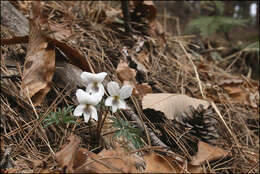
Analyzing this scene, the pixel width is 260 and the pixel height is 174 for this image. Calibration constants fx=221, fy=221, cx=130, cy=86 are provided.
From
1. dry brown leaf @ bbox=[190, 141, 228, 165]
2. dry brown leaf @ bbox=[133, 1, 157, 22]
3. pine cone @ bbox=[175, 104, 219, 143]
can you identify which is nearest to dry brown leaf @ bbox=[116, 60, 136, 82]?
pine cone @ bbox=[175, 104, 219, 143]

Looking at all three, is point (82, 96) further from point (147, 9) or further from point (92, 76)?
point (147, 9)

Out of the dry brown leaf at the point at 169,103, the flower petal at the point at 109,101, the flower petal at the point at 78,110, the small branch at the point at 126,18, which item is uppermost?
the small branch at the point at 126,18

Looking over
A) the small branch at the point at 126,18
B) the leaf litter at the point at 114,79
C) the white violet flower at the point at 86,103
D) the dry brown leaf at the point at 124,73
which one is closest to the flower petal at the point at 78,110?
the white violet flower at the point at 86,103

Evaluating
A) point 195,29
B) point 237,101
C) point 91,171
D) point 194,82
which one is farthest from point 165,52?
point 195,29

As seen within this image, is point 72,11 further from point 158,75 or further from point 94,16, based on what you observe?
point 158,75

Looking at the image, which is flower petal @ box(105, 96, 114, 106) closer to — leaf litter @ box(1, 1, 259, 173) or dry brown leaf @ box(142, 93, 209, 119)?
leaf litter @ box(1, 1, 259, 173)

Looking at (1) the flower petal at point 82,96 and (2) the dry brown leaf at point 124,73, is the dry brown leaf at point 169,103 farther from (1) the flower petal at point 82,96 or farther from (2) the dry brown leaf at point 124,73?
(1) the flower petal at point 82,96

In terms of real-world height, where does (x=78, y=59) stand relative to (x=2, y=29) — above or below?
below
